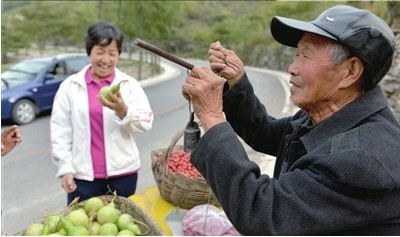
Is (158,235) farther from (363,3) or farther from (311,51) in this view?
(363,3)

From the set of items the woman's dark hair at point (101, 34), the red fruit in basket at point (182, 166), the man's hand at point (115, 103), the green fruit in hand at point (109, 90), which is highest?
the woman's dark hair at point (101, 34)

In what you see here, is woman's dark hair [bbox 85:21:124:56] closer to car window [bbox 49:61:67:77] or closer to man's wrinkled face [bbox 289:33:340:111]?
man's wrinkled face [bbox 289:33:340:111]

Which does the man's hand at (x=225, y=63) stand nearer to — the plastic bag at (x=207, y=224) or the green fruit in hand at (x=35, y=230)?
the plastic bag at (x=207, y=224)

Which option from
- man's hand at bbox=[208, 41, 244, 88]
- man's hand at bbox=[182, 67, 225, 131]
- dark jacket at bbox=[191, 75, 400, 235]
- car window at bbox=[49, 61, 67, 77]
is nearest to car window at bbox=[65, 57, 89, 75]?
car window at bbox=[49, 61, 67, 77]

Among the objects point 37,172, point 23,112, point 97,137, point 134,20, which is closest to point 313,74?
point 97,137

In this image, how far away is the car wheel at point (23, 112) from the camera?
9281 mm

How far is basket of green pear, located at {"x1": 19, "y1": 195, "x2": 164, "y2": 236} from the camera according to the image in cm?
217

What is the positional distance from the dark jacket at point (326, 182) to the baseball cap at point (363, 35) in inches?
4.5

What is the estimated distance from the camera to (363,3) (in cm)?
1223

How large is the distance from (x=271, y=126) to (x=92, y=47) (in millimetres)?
1452

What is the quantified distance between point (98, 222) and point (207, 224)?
572mm

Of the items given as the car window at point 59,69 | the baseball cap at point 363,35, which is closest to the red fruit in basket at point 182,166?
the baseball cap at point 363,35

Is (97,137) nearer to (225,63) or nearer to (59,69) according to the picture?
(225,63)

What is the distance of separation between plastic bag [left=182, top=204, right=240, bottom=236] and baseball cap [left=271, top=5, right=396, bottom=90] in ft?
3.91
